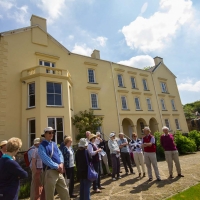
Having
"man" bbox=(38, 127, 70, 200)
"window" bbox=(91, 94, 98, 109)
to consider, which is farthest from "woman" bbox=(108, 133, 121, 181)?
"window" bbox=(91, 94, 98, 109)

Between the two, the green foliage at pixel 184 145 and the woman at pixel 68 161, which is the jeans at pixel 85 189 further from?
the green foliage at pixel 184 145

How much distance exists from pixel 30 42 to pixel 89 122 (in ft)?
32.9

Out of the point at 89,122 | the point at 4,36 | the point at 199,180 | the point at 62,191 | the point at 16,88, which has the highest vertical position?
the point at 4,36

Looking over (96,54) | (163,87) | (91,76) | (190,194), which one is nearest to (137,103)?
(163,87)

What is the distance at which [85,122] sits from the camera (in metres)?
15.4

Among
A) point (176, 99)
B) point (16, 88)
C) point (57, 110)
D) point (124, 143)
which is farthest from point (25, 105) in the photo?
point (176, 99)

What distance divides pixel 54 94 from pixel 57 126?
2.90 meters

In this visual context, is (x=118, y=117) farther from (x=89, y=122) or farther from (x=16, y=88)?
(x=16, y=88)

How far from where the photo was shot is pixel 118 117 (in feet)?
64.6

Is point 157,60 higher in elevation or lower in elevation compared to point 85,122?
higher

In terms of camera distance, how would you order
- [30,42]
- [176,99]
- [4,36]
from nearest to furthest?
[4,36] → [30,42] → [176,99]

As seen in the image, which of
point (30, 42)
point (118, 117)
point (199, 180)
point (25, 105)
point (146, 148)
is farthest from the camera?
point (118, 117)

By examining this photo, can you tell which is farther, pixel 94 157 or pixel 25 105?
pixel 25 105

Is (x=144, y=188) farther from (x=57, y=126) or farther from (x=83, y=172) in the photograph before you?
(x=57, y=126)
